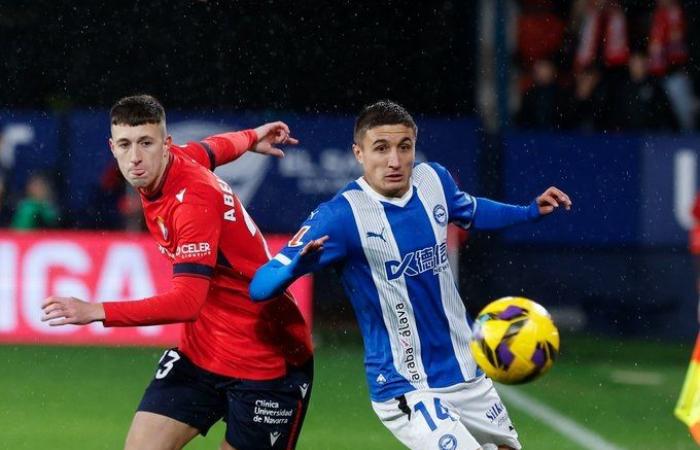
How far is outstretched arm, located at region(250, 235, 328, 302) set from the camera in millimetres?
5473

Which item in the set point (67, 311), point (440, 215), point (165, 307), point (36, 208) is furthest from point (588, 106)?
point (67, 311)

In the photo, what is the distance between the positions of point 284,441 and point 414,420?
25.5 inches

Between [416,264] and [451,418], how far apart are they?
65 cm

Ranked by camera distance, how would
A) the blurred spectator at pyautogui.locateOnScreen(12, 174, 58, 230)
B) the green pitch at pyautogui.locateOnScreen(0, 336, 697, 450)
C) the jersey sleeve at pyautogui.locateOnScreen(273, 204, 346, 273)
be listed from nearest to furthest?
1. the jersey sleeve at pyautogui.locateOnScreen(273, 204, 346, 273)
2. the green pitch at pyautogui.locateOnScreen(0, 336, 697, 450)
3. the blurred spectator at pyautogui.locateOnScreen(12, 174, 58, 230)

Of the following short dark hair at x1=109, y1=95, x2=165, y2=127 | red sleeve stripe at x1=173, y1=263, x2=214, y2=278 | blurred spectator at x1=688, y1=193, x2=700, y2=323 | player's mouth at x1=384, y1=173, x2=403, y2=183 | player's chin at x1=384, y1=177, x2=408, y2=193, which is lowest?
blurred spectator at x1=688, y1=193, x2=700, y2=323

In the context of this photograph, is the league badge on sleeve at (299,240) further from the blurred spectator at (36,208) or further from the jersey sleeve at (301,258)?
the blurred spectator at (36,208)

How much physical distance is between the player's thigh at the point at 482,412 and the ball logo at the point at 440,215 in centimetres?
68

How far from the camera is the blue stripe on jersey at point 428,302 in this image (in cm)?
585

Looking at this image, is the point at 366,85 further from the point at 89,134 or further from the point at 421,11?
the point at 89,134

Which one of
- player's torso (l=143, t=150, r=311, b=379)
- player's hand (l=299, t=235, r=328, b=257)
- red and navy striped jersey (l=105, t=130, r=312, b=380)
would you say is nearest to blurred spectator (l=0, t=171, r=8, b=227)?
red and navy striped jersey (l=105, t=130, r=312, b=380)

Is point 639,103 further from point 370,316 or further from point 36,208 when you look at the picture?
point 370,316

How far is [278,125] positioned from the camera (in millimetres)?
7082

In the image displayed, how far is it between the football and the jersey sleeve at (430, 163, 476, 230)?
0.65 metres

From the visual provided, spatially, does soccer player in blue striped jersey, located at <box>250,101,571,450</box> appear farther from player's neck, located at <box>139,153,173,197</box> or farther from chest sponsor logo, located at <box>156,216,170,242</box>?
player's neck, located at <box>139,153,173,197</box>
